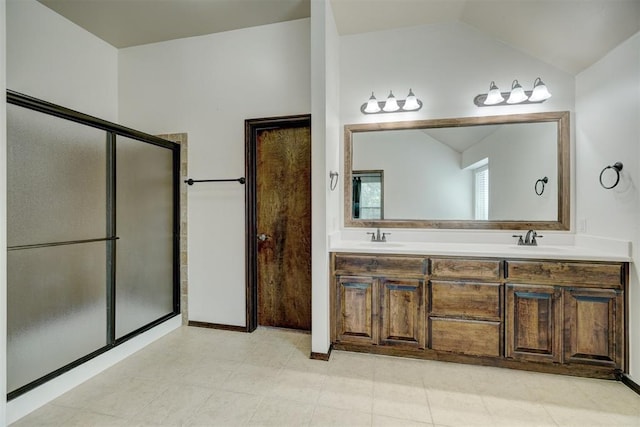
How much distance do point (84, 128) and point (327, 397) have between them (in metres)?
2.40

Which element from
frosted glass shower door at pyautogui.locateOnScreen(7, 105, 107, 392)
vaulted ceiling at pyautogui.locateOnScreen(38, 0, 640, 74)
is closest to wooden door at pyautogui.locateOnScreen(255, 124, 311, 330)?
vaulted ceiling at pyautogui.locateOnScreen(38, 0, 640, 74)

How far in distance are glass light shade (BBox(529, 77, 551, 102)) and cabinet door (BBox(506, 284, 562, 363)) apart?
148 cm

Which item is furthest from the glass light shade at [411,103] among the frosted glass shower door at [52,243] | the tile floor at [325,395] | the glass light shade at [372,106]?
the frosted glass shower door at [52,243]

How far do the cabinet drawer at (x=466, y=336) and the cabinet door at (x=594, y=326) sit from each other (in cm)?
45

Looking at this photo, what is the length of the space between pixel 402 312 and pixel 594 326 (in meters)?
1.24

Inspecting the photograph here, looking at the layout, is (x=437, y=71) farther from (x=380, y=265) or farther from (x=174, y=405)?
(x=174, y=405)

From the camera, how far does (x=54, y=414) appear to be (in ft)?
5.71

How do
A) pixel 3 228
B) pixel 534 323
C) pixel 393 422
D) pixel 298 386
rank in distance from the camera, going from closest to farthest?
pixel 3 228 < pixel 393 422 < pixel 298 386 < pixel 534 323

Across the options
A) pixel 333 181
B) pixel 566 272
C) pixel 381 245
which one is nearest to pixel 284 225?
pixel 333 181

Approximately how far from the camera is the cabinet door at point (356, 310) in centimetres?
237

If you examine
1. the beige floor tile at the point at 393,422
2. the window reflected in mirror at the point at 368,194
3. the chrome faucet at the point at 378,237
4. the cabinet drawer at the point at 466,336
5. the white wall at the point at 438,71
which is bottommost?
the beige floor tile at the point at 393,422

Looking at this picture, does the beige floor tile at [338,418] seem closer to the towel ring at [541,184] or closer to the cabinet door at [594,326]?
the cabinet door at [594,326]

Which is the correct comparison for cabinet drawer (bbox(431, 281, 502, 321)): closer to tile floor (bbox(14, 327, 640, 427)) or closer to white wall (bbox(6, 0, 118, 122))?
tile floor (bbox(14, 327, 640, 427))

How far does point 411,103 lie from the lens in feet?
8.82
